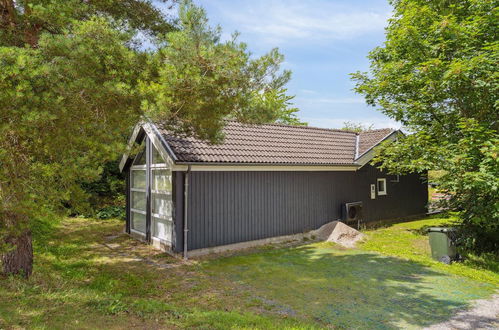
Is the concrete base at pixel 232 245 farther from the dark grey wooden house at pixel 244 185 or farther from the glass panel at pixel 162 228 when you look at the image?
the glass panel at pixel 162 228

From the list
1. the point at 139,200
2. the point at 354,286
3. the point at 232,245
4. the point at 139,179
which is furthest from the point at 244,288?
the point at 139,179

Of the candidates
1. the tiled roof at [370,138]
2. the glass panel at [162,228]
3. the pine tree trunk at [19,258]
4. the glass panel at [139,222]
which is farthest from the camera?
the tiled roof at [370,138]

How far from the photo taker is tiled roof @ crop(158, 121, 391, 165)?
998 centimetres

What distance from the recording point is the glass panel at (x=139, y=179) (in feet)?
38.6

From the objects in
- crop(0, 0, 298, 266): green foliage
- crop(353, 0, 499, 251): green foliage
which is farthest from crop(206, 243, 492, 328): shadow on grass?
crop(0, 0, 298, 266): green foliage

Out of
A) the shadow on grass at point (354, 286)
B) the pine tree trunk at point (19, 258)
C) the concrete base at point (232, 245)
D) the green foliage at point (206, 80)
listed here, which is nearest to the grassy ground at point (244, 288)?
the shadow on grass at point (354, 286)

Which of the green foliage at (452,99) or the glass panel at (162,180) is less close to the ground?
the green foliage at (452,99)

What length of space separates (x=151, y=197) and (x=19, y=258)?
4742 mm

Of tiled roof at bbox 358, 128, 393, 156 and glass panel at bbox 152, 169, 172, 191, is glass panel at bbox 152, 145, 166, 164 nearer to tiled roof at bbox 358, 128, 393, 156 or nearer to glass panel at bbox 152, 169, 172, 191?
glass panel at bbox 152, 169, 172, 191

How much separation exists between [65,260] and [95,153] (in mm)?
5555

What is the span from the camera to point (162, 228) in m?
10.4

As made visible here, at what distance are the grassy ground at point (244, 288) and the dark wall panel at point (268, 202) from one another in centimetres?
95

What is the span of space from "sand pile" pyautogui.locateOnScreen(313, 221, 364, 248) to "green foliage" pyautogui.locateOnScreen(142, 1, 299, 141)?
624cm

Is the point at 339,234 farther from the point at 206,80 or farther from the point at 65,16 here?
the point at 65,16
